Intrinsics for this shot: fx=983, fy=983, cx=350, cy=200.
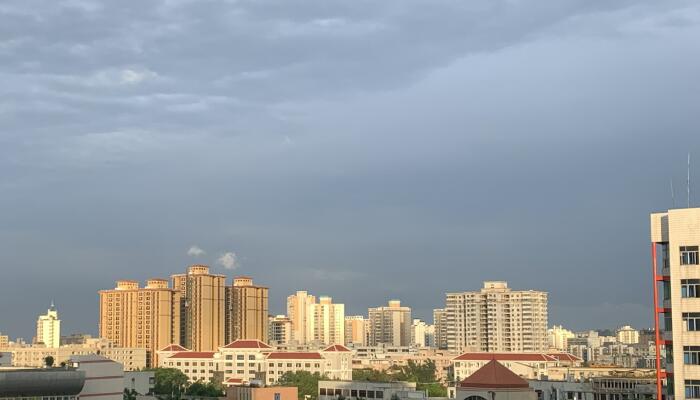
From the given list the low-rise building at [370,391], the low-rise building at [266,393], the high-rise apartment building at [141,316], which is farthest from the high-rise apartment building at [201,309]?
the low-rise building at [266,393]

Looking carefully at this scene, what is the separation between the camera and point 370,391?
334 ft

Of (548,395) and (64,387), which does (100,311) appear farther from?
(64,387)

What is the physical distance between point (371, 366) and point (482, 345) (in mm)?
31346

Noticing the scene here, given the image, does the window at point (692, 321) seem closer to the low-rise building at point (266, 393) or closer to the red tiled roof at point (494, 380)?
the red tiled roof at point (494, 380)

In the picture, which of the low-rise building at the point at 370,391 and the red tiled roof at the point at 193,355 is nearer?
the low-rise building at the point at 370,391

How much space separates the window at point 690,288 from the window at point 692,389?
10.6 feet

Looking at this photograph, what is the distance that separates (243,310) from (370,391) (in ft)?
313

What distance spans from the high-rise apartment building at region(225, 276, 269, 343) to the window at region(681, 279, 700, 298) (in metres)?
159

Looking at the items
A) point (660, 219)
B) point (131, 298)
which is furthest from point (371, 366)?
point (660, 219)

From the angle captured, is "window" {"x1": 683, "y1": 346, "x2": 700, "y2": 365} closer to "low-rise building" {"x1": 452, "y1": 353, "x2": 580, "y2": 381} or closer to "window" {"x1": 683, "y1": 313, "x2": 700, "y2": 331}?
"window" {"x1": 683, "y1": 313, "x2": 700, "y2": 331}

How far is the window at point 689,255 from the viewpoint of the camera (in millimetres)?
37594

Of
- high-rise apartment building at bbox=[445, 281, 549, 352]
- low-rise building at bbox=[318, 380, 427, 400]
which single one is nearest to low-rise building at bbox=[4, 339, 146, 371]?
high-rise apartment building at bbox=[445, 281, 549, 352]

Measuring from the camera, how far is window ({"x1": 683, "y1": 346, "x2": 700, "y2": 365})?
37.0m

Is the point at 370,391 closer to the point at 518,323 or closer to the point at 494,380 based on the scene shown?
the point at 494,380
